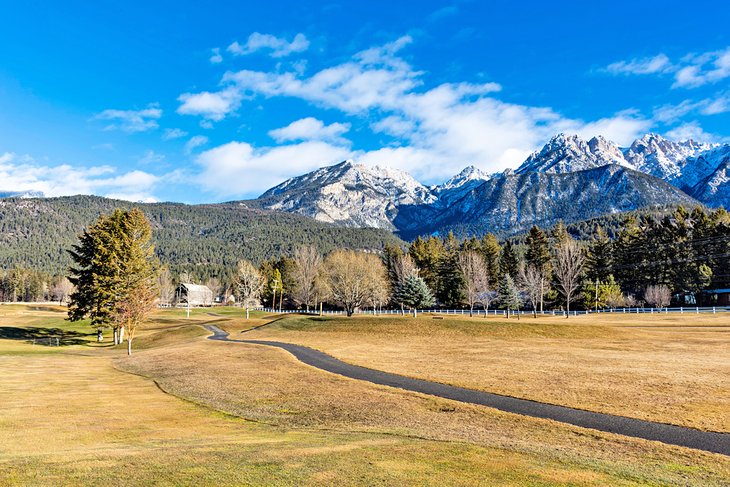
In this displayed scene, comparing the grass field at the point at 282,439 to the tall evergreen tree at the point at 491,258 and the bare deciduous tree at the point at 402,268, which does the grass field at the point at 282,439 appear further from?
the tall evergreen tree at the point at 491,258

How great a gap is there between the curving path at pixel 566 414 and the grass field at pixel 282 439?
1.01 m

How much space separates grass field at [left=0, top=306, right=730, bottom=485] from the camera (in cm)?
988

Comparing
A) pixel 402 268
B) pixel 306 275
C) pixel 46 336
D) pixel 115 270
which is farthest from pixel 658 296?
pixel 46 336

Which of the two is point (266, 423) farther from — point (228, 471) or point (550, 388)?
point (550, 388)

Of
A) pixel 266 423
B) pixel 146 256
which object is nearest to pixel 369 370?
pixel 266 423

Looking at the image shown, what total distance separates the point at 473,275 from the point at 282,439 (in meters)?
94.7

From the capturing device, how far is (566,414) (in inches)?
692

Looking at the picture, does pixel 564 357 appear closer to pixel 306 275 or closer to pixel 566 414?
pixel 566 414

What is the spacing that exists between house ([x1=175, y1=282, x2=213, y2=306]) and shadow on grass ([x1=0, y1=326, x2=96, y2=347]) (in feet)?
321

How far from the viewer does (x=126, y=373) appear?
3362 cm

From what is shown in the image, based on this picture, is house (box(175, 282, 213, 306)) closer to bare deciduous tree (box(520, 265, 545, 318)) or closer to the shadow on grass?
the shadow on grass

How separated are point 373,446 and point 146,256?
57879mm

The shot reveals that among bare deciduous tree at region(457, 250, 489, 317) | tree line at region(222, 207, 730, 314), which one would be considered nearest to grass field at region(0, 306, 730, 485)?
tree line at region(222, 207, 730, 314)

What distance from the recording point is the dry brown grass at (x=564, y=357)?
64.1 ft
